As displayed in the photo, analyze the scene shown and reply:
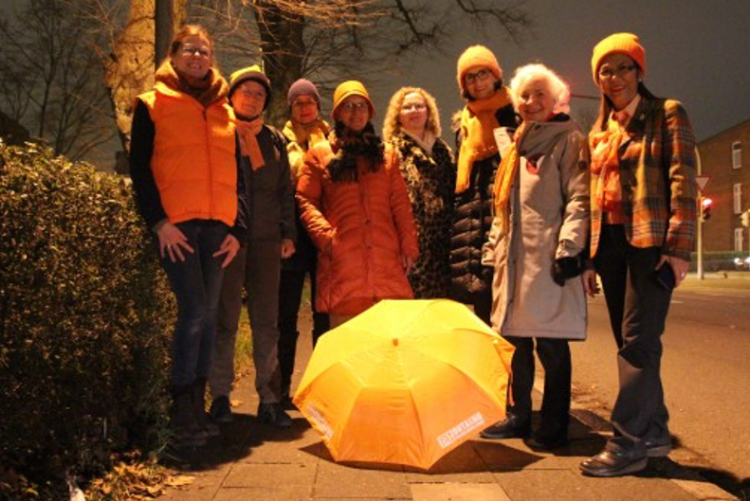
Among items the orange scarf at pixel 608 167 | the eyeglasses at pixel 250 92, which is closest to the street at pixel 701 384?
the orange scarf at pixel 608 167

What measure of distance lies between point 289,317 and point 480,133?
1964 millimetres

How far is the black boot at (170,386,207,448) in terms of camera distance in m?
4.61

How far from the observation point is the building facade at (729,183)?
53656mm

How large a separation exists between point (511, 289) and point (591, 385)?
348 centimetres

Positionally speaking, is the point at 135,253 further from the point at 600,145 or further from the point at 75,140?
the point at 75,140

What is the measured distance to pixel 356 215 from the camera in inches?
218

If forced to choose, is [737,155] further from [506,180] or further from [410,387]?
[410,387]

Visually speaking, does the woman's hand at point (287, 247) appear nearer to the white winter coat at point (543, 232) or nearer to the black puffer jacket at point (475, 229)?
the black puffer jacket at point (475, 229)

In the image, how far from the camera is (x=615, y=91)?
4496 millimetres

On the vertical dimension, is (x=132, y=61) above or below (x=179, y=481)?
above

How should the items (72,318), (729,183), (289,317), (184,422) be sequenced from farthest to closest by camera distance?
(729,183)
(289,317)
(184,422)
(72,318)

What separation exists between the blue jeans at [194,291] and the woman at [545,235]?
5.91 ft

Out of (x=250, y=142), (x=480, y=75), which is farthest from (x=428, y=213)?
(x=250, y=142)

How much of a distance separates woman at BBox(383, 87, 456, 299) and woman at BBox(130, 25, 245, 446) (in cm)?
149
